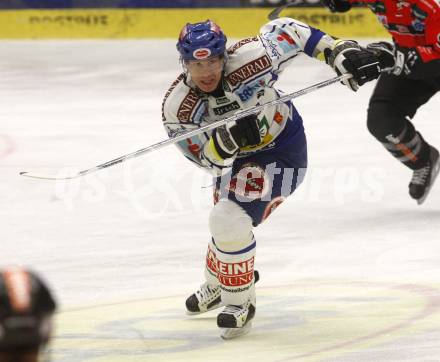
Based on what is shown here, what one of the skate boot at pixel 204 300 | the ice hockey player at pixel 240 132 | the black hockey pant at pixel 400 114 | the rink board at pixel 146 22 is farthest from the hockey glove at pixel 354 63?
the rink board at pixel 146 22

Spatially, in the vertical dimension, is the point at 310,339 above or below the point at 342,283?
above

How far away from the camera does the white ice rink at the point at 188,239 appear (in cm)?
324

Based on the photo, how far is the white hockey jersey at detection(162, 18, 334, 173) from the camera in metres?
3.36

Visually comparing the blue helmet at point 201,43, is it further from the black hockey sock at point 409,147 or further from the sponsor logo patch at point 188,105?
the black hockey sock at point 409,147

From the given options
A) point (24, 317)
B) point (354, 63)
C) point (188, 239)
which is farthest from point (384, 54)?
point (24, 317)

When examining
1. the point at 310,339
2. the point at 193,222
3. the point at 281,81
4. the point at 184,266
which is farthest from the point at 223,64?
the point at 281,81

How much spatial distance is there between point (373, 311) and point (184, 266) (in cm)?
98

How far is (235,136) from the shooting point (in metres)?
3.16

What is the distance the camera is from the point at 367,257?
434cm

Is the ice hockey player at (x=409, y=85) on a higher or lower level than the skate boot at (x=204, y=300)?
lower

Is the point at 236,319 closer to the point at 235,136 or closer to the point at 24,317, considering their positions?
the point at 235,136

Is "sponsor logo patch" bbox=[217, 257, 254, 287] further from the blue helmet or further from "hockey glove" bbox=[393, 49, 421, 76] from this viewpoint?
"hockey glove" bbox=[393, 49, 421, 76]

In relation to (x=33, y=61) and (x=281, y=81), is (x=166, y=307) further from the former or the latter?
(x=33, y=61)

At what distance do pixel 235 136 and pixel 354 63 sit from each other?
0.56 metres
